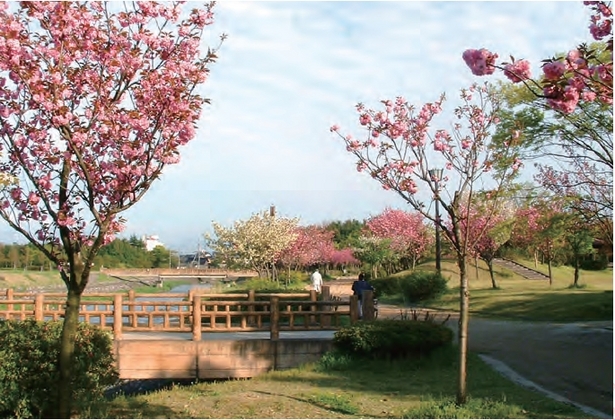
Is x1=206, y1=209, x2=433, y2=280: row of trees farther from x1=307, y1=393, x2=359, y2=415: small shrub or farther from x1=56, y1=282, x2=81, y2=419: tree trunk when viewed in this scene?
x1=56, y1=282, x2=81, y2=419: tree trunk

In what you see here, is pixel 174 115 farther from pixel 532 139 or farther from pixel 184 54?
pixel 532 139

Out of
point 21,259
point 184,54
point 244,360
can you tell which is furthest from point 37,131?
point 21,259

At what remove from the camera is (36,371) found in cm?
812

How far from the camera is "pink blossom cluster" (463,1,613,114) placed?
4.12m

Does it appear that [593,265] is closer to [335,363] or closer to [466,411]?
[335,363]

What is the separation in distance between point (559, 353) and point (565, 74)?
11.4 m

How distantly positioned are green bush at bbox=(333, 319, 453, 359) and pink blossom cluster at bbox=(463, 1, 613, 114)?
873 centimetres

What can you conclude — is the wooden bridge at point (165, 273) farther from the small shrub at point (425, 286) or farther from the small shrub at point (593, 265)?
the small shrub at point (425, 286)

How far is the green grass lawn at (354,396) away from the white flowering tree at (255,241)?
26.2 metres

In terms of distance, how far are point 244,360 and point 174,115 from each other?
24.6ft

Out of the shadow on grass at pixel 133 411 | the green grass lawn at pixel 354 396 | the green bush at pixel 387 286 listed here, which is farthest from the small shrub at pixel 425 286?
the shadow on grass at pixel 133 411

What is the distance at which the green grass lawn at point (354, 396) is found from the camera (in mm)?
8469

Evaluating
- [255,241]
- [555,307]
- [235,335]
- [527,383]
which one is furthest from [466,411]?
[255,241]

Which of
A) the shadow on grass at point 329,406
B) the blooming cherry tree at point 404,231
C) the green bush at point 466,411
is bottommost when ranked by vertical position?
the shadow on grass at point 329,406
